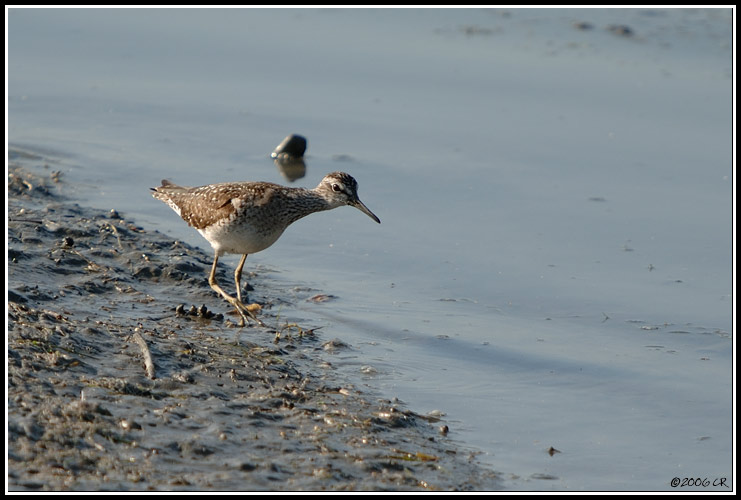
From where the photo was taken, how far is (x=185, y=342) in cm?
649

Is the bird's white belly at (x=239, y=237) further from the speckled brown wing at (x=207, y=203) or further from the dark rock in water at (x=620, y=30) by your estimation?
the dark rock in water at (x=620, y=30)

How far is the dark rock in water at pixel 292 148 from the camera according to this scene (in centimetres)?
1098

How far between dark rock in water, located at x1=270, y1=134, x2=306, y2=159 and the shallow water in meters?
0.20

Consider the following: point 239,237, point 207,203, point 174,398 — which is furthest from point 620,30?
point 174,398

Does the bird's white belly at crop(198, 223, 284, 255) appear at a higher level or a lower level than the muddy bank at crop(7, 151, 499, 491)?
higher

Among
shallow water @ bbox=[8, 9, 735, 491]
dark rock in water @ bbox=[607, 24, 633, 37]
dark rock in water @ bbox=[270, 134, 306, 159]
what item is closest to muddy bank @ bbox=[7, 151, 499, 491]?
shallow water @ bbox=[8, 9, 735, 491]

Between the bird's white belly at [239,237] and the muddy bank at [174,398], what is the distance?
513 mm

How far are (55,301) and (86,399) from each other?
6.41 feet

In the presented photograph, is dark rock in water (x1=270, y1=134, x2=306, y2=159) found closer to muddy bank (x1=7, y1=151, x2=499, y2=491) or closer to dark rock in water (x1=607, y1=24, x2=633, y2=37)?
muddy bank (x1=7, y1=151, x2=499, y2=491)

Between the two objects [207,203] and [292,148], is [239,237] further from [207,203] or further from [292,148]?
[292,148]

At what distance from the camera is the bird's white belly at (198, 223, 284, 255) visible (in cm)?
745

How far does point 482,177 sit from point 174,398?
575 cm

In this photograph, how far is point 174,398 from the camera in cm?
558

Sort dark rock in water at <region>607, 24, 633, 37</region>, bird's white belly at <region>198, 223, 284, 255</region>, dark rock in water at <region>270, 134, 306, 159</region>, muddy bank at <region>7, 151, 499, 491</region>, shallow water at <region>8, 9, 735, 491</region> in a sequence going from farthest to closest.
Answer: dark rock in water at <region>607, 24, 633, 37</region>, dark rock in water at <region>270, 134, 306, 159</region>, bird's white belly at <region>198, 223, 284, 255</region>, shallow water at <region>8, 9, 735, 491</region>, muddy bank at <region>7, 151, 499, 491</region>
